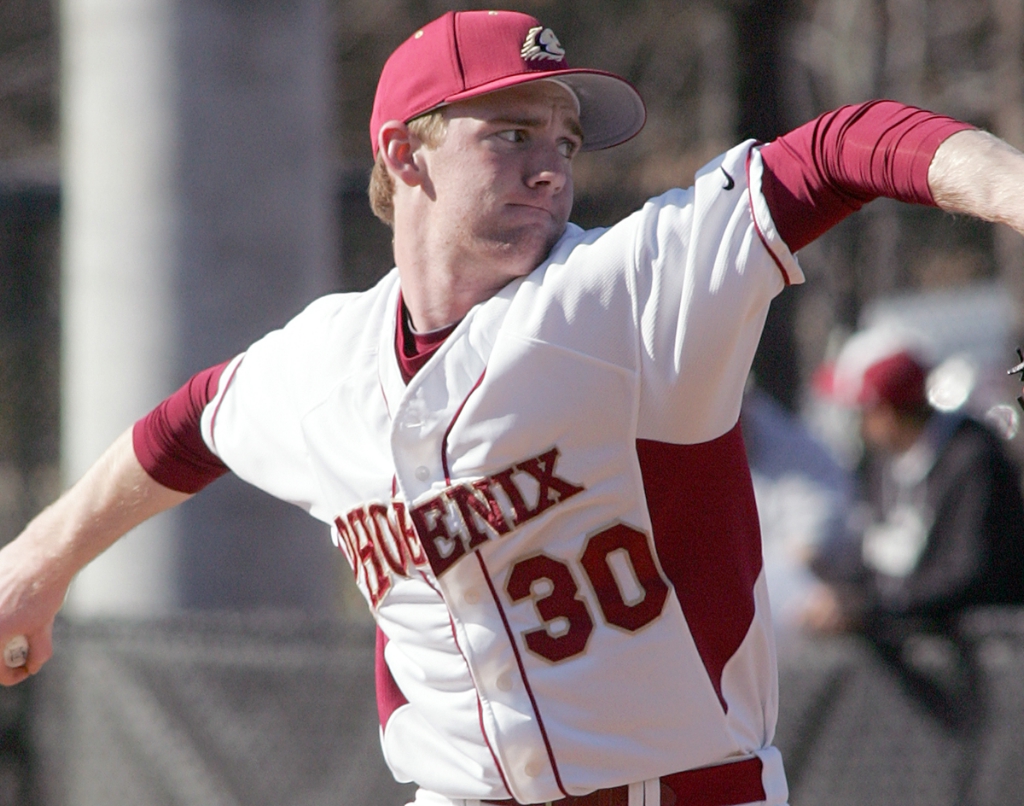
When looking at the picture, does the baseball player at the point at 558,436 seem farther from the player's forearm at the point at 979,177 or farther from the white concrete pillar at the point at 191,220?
the white concrete pillar at the point at 191,220

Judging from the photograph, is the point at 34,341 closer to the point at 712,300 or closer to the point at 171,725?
the point at 171,725

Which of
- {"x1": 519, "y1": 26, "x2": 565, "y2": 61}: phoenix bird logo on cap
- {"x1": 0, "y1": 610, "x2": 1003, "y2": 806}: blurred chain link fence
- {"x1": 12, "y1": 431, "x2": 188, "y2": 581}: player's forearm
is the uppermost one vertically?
{"x1": 519, "y1": 26, "x2": 565, "y2": 61}: phoenix bird logo on cap

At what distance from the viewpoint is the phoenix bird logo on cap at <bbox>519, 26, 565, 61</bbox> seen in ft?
8.26

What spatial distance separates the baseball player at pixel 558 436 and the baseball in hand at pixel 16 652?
0.71 meters

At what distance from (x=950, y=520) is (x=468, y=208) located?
303 centimetres

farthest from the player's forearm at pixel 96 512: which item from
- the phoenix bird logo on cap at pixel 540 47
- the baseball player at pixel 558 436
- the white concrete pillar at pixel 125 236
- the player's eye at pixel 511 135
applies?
the white concrete pillar at pixel 125 236

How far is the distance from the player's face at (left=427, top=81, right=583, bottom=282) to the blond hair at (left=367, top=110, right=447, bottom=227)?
0.02 meters

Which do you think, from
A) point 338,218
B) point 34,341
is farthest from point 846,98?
point 34,341

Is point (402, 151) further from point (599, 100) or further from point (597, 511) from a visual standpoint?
point (597, 511)

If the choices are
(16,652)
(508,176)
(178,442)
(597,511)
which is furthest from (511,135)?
(16,652)

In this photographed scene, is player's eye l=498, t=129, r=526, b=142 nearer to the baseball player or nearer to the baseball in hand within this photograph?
the baseball player

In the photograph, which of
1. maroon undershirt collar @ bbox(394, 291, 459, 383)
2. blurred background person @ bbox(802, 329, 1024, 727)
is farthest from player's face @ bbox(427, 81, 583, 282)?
blurred background person @ bbox(802, 329, 1024, 727)

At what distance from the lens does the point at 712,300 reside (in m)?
2.25

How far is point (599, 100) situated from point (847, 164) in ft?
2.38
